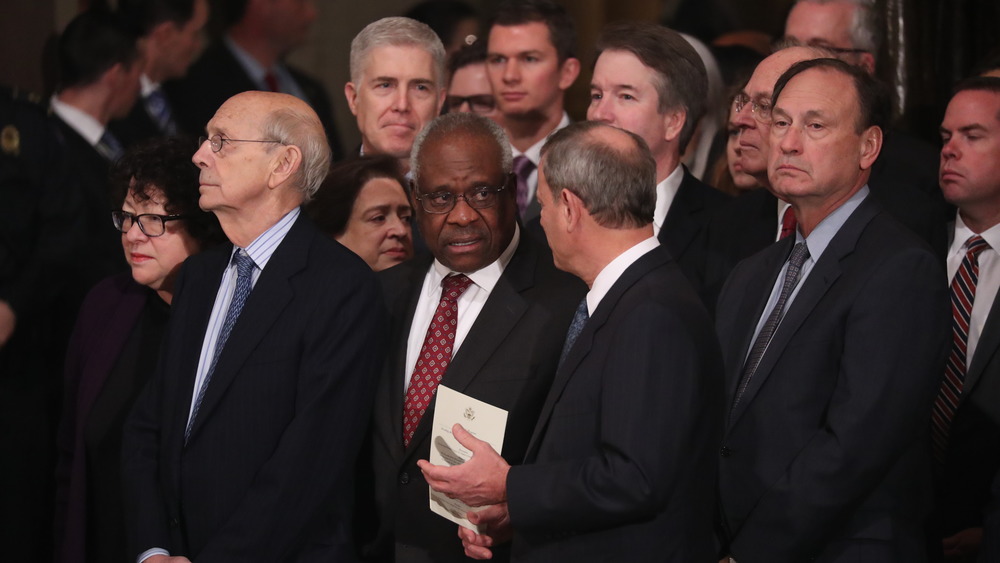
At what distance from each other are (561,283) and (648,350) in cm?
70

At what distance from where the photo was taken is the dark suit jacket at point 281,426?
2883 mm

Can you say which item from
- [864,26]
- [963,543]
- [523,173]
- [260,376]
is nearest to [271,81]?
[523,173]

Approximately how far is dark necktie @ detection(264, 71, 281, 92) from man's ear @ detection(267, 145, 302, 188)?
308 cm

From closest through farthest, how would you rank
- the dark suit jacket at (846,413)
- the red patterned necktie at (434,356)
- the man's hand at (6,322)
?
the dark suit jacket at (846,413)
the red patterned necktie at (434,356)
the man's hand at (6,322)

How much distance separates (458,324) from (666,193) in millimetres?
1008

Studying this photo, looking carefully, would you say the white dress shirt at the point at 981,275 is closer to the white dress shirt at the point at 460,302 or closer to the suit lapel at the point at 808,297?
the suit lapel at the point at 808,297

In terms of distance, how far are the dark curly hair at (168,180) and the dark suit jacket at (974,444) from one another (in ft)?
7.16

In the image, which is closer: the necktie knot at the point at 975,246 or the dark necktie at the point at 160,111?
the necktie knot at the point at 975,246

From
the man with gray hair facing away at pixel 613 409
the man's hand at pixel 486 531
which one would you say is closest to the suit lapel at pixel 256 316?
the man with gray hair facing away at pixel 613 409

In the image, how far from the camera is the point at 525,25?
489 cm

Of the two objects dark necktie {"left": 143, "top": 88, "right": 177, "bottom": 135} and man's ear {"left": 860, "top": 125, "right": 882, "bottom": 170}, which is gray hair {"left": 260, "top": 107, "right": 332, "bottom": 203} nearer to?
man's ear {"left": 860, "top": 125, "right": 882, "bottom": 170}

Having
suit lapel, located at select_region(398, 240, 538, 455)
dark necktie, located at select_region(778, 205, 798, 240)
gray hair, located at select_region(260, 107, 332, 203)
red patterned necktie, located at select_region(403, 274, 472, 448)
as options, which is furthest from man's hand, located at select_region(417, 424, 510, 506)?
dark necktie, located at select_region(778, 205, 798, 240)

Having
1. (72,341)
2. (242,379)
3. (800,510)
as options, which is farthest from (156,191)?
(800,510)

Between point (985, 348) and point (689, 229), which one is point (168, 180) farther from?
point (985, 348)
